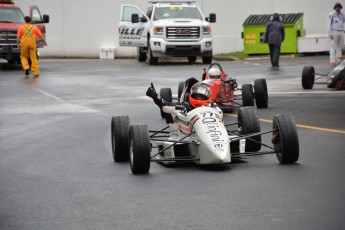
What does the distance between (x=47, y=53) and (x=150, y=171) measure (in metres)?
33.8

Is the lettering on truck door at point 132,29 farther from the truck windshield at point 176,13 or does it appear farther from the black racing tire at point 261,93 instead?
the black racing tire at point 261,93

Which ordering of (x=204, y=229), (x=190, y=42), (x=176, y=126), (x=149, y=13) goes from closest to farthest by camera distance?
(x=204, y=229) → (x=176, y=126) → (x=190, y=42) → (x=149, y=13)

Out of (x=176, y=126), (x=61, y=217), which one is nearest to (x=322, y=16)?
(x=176, y=126)

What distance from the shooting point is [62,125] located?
57.6 feet

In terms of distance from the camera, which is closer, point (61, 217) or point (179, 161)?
point (61, 217)

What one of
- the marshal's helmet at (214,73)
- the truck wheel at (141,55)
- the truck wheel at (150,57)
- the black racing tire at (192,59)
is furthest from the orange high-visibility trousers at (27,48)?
the marshal's helmet at (214,73)

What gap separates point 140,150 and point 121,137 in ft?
4.01

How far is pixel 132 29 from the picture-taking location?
38031 millimetres

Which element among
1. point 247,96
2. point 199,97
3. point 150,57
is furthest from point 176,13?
point 199,97

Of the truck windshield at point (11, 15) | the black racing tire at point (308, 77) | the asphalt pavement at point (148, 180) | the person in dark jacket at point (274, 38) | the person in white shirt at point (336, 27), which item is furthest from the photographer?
the truck windshield at point (11, 15)

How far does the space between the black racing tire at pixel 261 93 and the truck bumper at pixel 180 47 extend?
16932 mm

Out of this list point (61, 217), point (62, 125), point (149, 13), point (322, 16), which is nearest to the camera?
point (61, 217)

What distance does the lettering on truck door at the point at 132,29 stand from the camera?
37.7 meters

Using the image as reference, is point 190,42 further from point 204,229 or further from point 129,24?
point 204,229
